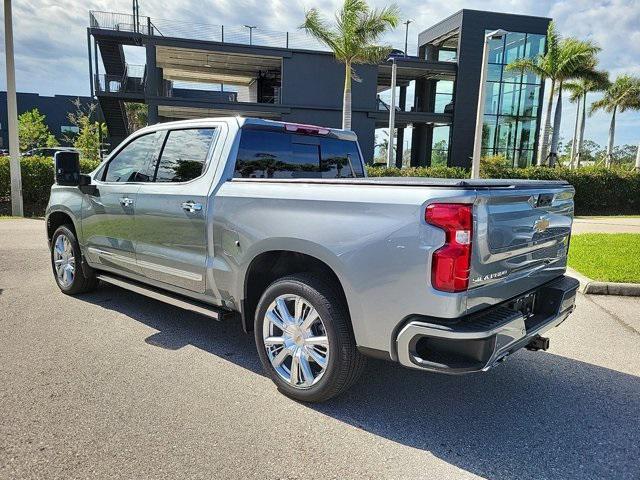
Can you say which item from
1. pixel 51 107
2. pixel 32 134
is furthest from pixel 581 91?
pixel 51 107

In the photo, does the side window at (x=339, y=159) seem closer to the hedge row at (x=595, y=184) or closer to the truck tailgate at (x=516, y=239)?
the truck tailgate at (x=516, y=239)

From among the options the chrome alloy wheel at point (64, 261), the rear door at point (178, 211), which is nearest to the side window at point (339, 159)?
the rear door at point (178, 211)

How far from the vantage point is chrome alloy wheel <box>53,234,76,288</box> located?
18.4 ft

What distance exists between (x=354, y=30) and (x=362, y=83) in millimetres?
7519

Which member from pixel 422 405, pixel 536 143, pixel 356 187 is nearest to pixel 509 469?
pixel 422 405

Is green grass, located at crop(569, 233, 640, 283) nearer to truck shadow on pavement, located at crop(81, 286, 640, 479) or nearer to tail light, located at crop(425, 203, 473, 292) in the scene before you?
truck shadow on pavement, located at crop(81, 286, 640, 479)

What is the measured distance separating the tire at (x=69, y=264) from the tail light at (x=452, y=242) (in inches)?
168

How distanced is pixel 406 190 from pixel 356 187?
34 cm

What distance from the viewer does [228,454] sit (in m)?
2.74

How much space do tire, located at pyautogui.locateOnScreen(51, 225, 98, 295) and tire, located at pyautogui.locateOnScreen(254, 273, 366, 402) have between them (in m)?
2.95

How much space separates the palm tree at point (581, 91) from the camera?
2833cm

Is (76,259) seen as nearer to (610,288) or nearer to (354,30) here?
(610,288)

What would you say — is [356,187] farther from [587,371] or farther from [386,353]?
[587,371]

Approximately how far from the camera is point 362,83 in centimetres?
2714
